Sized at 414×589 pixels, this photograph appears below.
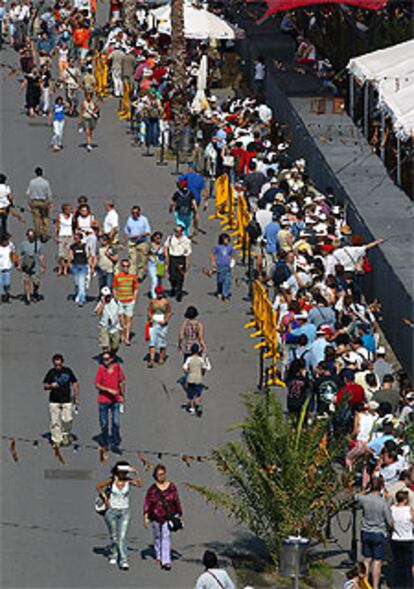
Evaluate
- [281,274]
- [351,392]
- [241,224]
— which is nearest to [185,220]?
[241,224]

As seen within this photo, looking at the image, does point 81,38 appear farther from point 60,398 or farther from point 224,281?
point 60,398

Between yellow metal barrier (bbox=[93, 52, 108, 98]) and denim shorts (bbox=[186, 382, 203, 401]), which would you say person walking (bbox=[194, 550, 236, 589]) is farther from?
yellow metal barrier (bbox=[93, 52, 108, 98])

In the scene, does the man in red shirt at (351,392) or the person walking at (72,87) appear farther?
the person walking at (72,87)

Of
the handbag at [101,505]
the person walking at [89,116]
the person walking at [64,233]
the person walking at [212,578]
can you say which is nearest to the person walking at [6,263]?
the person walking at [64,233]

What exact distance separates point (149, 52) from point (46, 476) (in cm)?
2313

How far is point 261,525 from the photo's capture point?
25.8m

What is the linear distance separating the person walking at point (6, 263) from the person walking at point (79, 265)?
920mm

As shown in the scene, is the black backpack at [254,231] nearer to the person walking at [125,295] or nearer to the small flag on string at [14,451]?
the person walking at [125,295]

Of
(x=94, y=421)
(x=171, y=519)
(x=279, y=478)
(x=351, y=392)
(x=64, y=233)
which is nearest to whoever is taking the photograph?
(x=171, y=519)

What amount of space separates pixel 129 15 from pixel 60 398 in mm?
27172

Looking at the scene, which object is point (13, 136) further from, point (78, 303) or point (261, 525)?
point (261, 525)

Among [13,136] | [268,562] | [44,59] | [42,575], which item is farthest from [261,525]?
[44,59]

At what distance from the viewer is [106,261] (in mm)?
34875

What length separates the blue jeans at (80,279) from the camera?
1372 inches
